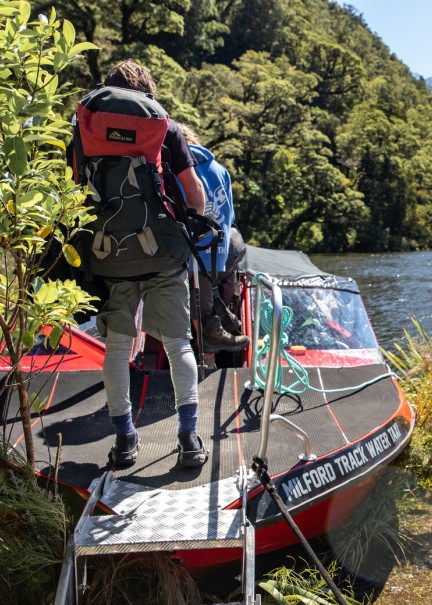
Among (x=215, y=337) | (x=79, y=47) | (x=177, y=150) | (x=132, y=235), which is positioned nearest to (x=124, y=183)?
(x=132, y=235)

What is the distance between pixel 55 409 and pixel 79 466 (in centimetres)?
88

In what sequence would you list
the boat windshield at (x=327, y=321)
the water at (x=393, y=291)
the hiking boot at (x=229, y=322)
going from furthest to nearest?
the water at (x=393, y=291), the boat windshield at (x=327, y=321), the hiking boot at (x=229, y=322)

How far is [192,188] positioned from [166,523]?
1626 millimetres

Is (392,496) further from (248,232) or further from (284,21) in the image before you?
(284,21)

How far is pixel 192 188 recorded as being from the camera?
331cm

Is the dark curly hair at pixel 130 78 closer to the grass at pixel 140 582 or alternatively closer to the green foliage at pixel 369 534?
the grass at pixel 140 582

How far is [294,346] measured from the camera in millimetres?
5340

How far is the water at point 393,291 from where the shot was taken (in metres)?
13.3

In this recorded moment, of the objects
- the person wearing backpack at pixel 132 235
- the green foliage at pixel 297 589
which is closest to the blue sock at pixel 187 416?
the person wearing backpack at pixel 132 235

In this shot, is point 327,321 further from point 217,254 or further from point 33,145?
point 33,145

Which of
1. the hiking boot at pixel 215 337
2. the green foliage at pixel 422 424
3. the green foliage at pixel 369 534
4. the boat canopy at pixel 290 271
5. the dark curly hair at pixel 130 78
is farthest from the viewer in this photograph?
the boat canopy at pixel 290 271

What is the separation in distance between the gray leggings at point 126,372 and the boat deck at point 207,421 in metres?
0.35

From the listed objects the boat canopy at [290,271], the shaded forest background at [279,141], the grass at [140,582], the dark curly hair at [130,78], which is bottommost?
the grass at [140,582]

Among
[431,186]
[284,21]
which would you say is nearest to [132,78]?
[431,186]
